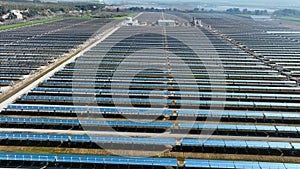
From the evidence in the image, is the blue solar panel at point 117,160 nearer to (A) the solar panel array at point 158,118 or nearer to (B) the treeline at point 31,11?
(A) the solar panel array at point 158,118

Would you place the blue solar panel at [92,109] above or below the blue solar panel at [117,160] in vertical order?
above

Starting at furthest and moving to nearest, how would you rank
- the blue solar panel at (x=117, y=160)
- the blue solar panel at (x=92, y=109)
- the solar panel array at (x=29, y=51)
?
the solar panel array at (x=29, y=51) → the blue solar panel at (x=92, y=109) → the blue solar panel at (x=117, y=160)

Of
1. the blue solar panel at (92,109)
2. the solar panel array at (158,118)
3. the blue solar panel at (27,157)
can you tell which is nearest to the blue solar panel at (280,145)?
the solar panel array at (158,118)

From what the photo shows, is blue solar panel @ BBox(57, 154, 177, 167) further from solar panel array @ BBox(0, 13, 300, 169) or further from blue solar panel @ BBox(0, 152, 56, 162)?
blue solar panel @ BBox(0, 152, 56, 162)

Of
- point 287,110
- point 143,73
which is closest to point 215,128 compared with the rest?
point 287,110

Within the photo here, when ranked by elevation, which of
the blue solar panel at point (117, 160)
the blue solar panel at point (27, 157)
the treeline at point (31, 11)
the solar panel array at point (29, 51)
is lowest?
the blue solar panel at point (117, 160)

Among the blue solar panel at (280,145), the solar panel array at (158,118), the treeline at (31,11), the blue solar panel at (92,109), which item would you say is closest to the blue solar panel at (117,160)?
the solar panel array at (158,118)

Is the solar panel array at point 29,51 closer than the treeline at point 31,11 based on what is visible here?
Yes

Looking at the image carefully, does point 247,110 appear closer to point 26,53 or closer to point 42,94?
point 42,94

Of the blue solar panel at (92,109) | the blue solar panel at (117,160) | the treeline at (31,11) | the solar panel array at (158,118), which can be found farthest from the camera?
the treeline at (31,11)

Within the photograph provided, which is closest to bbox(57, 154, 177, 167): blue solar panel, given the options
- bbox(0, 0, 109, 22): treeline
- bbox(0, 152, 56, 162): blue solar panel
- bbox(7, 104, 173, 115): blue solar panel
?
bbox(0, 152, 56, 162): blue solar panel
